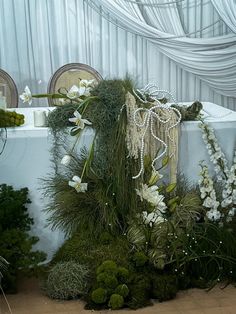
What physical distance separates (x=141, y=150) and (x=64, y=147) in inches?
13.7

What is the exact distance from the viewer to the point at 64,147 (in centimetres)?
203

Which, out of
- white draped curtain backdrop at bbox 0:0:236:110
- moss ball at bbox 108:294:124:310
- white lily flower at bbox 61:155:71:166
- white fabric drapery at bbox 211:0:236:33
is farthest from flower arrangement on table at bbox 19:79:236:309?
white fabric drapery at bbox 211:0:236:33

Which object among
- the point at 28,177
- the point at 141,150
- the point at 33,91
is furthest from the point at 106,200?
the point at 33,91

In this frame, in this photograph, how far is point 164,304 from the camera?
178cm

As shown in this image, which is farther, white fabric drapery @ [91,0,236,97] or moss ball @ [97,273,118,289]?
white fabric drapery @ [91,0,236,97]

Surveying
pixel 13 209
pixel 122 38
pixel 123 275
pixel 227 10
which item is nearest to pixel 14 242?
pixel 13 209

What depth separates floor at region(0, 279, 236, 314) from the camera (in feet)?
5.70

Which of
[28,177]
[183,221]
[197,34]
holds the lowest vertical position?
[183,221]

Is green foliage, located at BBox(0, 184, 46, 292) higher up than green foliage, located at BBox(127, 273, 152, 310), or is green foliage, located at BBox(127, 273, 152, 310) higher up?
green foliage, located at BBox(0, 184, 46, 292)

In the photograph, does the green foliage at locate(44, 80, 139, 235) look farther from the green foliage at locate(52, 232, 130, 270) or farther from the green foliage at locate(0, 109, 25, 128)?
the green foliage at locate(0, 109, 25, 128)

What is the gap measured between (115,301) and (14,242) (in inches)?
17.5

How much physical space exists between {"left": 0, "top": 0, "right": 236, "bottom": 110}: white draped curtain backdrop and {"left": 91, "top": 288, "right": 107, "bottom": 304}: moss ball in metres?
1.89

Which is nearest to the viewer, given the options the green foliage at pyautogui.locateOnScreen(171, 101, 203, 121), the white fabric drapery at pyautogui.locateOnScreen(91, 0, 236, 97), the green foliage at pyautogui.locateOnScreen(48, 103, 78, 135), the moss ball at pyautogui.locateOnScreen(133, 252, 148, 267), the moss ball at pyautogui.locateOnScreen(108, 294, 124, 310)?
the moss ball at pyautogui.locateOnScreen(108, 294, 124, 310)

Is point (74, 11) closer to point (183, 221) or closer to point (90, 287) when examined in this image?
point (183, 221)
